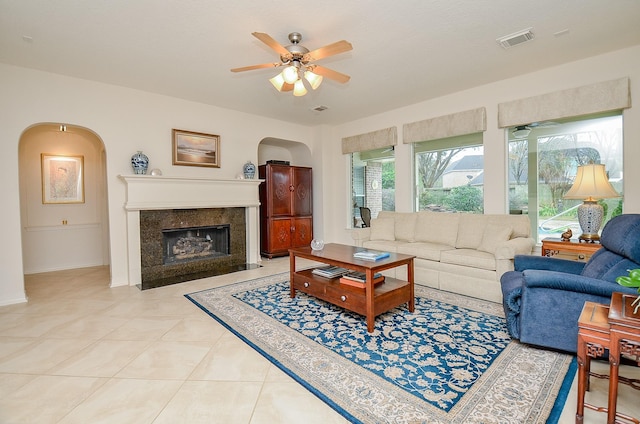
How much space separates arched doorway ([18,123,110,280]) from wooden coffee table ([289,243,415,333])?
3825mm

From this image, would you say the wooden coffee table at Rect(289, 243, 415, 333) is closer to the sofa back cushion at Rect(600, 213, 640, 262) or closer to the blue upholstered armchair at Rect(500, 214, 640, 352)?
the blue upholstered armchair at Rect(500, 214, 640, 352)

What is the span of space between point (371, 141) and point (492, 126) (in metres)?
2.03

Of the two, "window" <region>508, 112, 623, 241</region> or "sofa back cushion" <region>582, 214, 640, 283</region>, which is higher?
"window" <region>508, 112, 623, 241</region>

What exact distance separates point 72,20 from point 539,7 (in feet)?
12.8

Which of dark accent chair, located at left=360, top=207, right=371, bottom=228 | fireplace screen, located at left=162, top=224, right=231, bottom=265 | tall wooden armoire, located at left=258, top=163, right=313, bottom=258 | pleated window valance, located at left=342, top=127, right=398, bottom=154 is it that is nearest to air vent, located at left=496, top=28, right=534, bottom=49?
pleated window valance, located at left=342, top=127, right=398, bottom=154

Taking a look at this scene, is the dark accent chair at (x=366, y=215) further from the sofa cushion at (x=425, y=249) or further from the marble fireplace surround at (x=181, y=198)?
the marble fireplace surround at (x=181, y=198)

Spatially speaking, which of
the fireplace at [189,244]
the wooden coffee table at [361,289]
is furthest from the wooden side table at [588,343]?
the fireplace at [189,244]

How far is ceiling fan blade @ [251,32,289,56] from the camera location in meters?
2.28

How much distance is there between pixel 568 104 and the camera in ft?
11.5

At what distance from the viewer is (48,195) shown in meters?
4.95

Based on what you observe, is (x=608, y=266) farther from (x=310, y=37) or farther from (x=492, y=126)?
(x=310, y=37)

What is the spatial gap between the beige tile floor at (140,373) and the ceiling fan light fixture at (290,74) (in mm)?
2310

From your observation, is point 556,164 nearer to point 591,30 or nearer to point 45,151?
point 591,30

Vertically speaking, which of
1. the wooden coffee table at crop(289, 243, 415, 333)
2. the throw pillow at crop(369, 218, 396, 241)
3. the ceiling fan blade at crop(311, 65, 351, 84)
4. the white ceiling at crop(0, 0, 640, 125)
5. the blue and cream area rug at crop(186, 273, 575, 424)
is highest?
the white ceiling at crop(0, 0, 640, 125)
